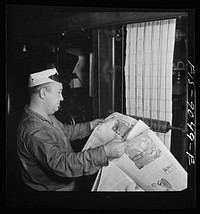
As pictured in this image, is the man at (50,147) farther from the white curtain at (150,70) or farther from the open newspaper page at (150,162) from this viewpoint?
the white curtain at (150,70)

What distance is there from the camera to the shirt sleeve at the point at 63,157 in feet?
6.37

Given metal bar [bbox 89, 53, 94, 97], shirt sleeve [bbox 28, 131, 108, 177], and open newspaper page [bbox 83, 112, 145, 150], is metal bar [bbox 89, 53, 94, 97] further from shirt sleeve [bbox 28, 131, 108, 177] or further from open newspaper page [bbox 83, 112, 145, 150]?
shirt sleeve [bbox 28, 131, 108, 177]

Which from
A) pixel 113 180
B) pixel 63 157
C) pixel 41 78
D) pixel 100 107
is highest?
pixel 41 78

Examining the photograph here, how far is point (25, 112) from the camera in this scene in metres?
2.00

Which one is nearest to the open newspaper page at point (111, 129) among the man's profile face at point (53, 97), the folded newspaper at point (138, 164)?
the folded newspaper at point (138, 164)

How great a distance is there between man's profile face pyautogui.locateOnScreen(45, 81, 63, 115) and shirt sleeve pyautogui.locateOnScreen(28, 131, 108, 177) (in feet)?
0.46

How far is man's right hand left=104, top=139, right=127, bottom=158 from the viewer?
1.96 metres

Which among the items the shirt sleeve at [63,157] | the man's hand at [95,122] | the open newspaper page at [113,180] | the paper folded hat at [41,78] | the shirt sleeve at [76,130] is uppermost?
the paper folded hat at [41,78]

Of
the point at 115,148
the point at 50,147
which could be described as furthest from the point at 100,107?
the point at 50,147

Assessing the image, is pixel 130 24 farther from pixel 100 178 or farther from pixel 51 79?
pixel 100 178

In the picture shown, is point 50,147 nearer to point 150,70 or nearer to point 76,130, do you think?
point 76,130

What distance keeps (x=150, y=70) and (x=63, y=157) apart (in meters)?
0.66

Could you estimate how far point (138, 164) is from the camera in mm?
1979

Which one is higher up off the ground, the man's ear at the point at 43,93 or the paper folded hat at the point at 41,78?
the paper folded hat at the point at 41,78
